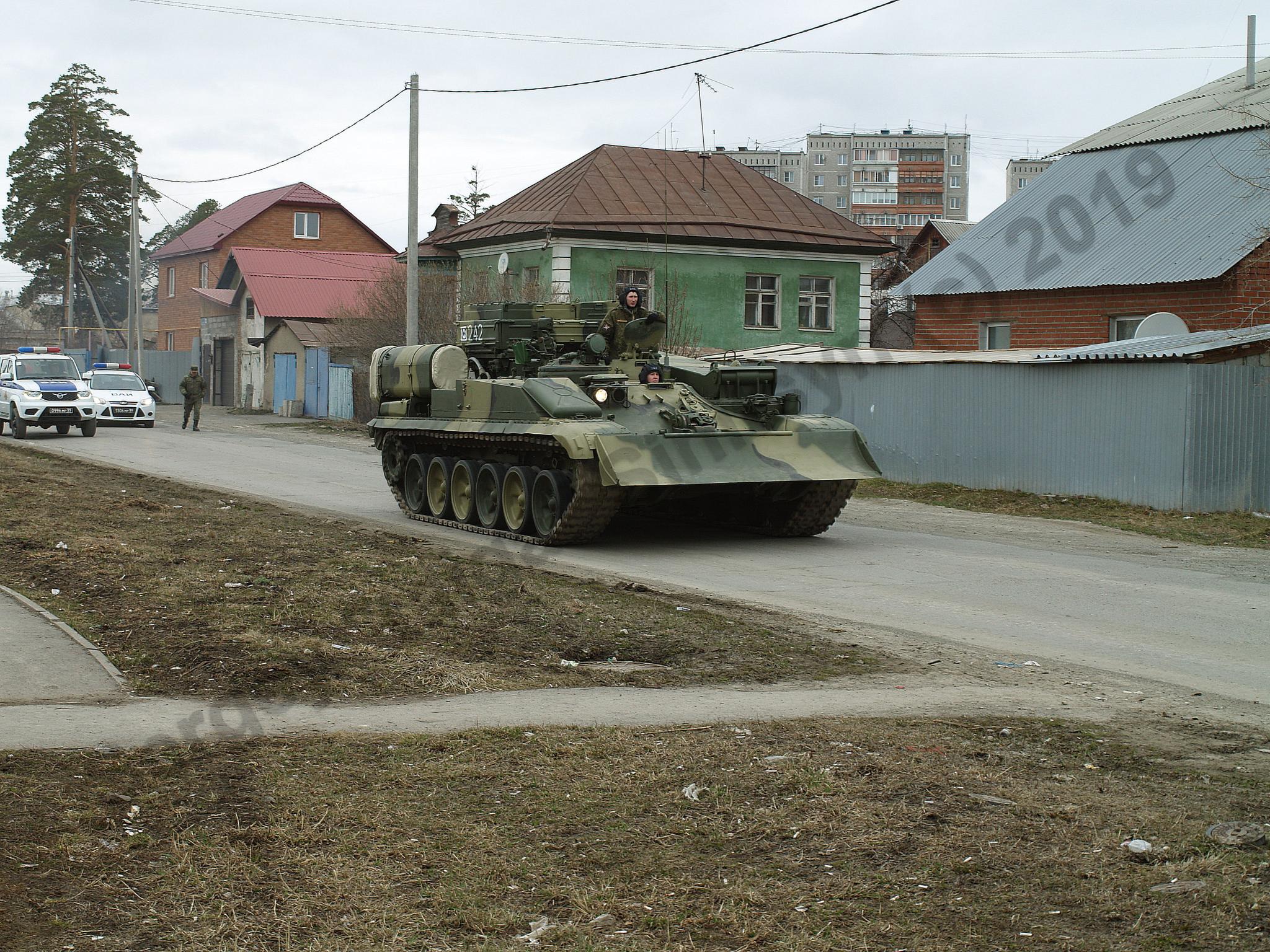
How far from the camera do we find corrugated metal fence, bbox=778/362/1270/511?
16.9 meters

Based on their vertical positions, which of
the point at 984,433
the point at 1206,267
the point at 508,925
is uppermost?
the point at 1206,267

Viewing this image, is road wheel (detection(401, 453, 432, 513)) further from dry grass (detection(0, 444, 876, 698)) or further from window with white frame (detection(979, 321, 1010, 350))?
window with white frame (detection(979, 321, 1010, 350))

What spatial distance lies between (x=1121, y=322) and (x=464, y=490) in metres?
13.5

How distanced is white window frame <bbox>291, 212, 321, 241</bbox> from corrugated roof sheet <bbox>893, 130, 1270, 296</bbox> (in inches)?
1577

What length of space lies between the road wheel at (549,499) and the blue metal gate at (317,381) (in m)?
28.3

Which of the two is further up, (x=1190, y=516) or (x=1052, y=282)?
(x=1052, y=282)

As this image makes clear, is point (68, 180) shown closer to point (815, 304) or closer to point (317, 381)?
point (317, 381)

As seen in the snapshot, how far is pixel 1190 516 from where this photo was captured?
16.6 m

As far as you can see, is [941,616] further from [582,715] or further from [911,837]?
[911,837]

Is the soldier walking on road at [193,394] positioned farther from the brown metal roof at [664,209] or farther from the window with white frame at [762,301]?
the window with white frame at [762,301]

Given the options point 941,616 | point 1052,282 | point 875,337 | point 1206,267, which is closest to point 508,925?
point 941,616

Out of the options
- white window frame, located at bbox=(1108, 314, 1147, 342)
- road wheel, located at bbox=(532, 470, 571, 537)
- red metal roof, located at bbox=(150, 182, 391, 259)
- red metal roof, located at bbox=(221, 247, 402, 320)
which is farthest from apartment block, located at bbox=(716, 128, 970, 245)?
road wheel, located at bbox=(532, 470, 571, 537)

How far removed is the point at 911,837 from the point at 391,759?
7.16ft

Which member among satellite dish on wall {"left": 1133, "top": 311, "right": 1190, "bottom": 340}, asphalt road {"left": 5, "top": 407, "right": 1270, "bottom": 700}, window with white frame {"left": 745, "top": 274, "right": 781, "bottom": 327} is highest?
window with white frame {"left": 745, "top": 274, "right": 781, "bottom": 327}
